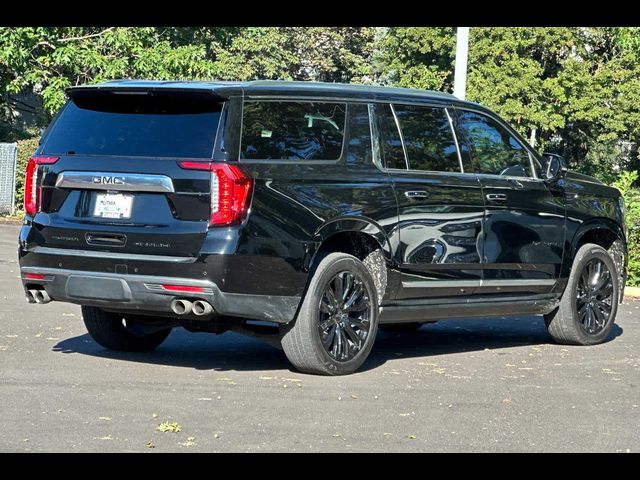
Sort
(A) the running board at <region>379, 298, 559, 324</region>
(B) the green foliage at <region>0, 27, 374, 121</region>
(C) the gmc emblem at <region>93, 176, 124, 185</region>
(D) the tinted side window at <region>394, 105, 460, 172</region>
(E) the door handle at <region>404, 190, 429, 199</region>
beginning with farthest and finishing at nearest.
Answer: (B) the green foliage at <region>0, 27, 374, 121</region> → (D) the tinted side window at <region>394, 105, 460, 172</region> → (A) the running board at <region>379, 298, 559, 324</region> → (E) the door handle at <region>404, 190, 429, 199</region> → (C) the gmc emblem at <region>93, 176, 124, 185</region>

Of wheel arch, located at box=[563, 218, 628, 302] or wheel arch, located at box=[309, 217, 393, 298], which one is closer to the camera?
wheel arch, located at box=[309, 217, 393, 298]

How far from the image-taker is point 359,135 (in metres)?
9.52

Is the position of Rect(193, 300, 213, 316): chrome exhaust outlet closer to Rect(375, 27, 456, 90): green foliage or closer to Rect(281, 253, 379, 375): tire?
Rect(281, 253, 379, 375): tire

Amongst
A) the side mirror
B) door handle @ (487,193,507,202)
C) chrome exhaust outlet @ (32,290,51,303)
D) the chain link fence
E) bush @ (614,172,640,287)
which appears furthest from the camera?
the chain link fence

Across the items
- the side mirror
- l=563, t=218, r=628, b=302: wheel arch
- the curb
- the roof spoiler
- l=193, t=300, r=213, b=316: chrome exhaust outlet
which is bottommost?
the curb

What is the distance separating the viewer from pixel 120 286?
345 inches

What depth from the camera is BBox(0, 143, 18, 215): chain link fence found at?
27219 millimetres

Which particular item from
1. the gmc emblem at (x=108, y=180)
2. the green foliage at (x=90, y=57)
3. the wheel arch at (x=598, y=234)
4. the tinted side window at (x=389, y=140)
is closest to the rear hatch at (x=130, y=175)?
the gmc emblem at (x=108, y=180)

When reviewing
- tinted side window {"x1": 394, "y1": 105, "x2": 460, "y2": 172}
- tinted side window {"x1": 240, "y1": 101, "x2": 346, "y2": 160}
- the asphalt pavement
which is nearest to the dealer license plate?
tinted side window {"x1": 240, "y1": 101, "x2": 346, "y2": 160}

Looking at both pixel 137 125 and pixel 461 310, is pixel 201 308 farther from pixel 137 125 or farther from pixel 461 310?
pixel 461 310

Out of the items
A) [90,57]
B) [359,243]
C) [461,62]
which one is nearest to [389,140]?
[359,243]

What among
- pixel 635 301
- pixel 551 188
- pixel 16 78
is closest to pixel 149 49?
pixel 16 78

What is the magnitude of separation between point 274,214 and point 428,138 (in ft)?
6.01

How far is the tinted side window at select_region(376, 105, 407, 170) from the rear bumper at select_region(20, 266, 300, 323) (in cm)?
141
